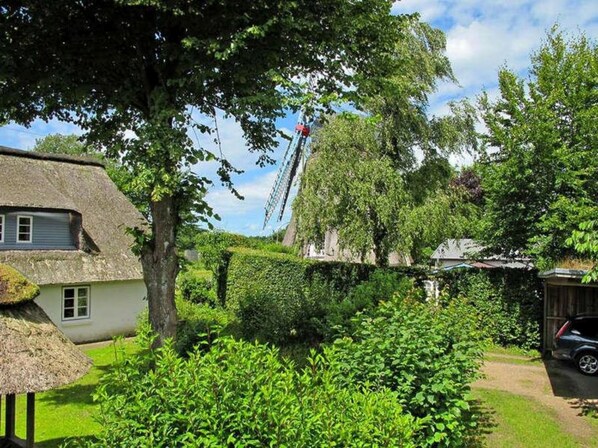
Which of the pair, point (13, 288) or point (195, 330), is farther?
point (195, 330)

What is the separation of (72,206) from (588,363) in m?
19.3

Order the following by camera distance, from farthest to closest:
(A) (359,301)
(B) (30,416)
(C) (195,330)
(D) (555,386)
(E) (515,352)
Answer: (E) (515,352)
(D) (555,386)
(C) (195,330)
(A) (359,301)
(B) (30,416)

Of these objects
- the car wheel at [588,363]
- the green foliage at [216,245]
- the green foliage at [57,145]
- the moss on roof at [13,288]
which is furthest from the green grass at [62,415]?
the green foliage at [57,145]

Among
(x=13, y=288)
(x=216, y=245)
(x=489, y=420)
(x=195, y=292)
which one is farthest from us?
(x=216, y=245)

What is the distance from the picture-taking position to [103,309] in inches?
786

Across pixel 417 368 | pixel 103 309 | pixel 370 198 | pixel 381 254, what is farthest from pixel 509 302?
pixel 103 309

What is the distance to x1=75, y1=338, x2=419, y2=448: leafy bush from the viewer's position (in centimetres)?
400

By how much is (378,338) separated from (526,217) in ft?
40.5

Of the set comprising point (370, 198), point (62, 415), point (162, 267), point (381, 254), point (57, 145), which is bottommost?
point (62, 415)

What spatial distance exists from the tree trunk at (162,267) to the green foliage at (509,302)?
11322 millimetres

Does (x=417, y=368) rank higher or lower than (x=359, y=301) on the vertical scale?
lower

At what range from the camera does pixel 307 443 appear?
13.4 feet

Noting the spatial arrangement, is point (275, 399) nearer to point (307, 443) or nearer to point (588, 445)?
point (307, 443)

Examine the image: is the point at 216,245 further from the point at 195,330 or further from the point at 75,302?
the point at 195,330
